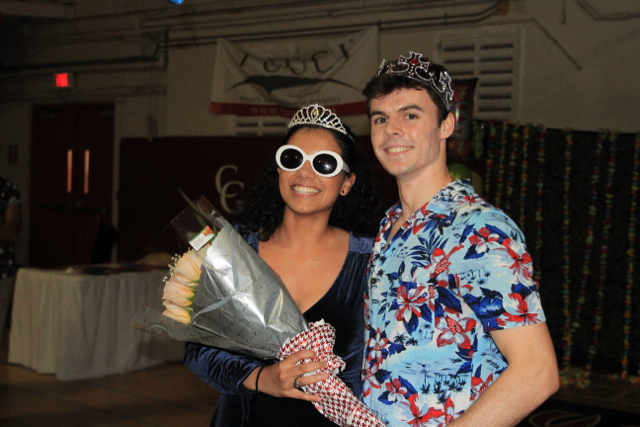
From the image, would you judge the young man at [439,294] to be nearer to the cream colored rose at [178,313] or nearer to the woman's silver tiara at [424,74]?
the woman's silver tiara at [424,74]

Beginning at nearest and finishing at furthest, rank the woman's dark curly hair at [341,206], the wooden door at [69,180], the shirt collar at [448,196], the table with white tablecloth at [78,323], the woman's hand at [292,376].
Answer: the shirt collar at [448,196], the woman's hand at [292,376], the woman's dark curly hair at [341,206], the table with white tablecloth at [78,323], the wooden door at [69,180]

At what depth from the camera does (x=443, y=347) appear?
129cm

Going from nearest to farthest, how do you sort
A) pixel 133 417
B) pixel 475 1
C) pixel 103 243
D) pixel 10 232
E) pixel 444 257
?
pixel 444 257 → pixel 133 417 → pixel 10 232 → pixel 475 1 → pixel 103 243

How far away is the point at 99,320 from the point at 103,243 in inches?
139

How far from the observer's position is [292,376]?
5.13ft

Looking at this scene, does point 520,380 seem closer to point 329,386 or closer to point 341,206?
point 329,386

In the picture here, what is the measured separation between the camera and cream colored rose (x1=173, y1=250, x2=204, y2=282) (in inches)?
62.3

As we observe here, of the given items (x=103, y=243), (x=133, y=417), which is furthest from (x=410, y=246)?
(x=103, y=243)

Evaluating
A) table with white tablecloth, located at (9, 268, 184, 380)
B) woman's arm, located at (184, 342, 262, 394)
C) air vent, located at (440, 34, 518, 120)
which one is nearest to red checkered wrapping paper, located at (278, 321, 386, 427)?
woman's arm, located at (184, 342, 262, 394)

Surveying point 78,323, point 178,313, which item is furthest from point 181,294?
point 78,323

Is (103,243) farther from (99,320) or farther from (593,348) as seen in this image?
(593,348)

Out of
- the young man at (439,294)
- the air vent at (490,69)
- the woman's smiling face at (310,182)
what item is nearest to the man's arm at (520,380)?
the young man at (439,294)

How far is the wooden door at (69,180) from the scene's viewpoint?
9.13m

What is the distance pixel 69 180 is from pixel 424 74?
8.89 meters
